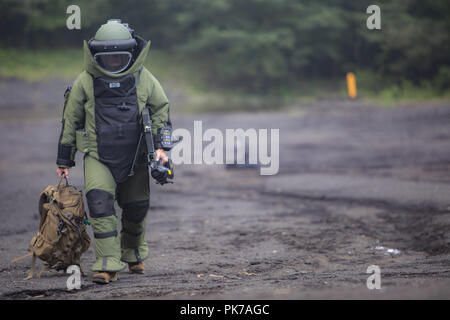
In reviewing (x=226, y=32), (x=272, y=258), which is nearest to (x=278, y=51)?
(x=226, y=32)

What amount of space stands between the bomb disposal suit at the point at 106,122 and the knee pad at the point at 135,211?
0.24 m

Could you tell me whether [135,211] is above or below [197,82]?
below

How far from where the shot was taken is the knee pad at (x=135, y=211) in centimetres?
523

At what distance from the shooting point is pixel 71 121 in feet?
16.3

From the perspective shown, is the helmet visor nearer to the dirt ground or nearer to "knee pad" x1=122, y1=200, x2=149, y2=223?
"knee pad" x1=122, y1=200, x2=149, y2=223

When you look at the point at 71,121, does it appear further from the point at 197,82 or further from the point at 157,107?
the point at 197,82

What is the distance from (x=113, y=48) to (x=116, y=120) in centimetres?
58

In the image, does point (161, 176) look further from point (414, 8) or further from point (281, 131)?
point (414, 8)

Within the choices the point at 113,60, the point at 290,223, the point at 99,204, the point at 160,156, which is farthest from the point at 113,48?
the point at 290,223

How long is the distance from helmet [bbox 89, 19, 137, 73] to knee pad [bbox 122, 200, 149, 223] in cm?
115

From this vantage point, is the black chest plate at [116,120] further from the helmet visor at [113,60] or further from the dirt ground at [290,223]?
the dirt ground at [290,223]

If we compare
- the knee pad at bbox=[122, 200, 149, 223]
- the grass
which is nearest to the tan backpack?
the knee pad at bbox=[122, 200, 149, 223]

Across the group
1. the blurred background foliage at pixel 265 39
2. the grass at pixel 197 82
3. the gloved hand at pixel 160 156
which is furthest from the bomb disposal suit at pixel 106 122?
the blurred background foliage at pixel 265 39

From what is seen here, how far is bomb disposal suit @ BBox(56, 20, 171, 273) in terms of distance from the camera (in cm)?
489
